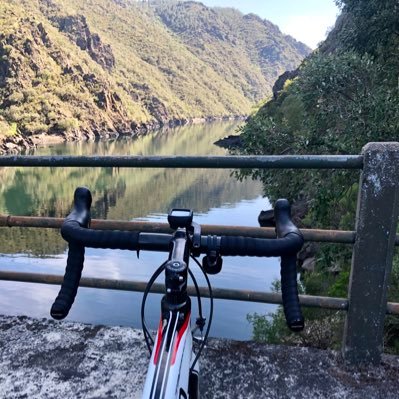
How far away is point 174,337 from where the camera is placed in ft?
5.00

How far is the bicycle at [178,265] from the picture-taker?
4.86 ft

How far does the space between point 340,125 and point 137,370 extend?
39.2ft

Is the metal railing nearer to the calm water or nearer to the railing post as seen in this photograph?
the railing post

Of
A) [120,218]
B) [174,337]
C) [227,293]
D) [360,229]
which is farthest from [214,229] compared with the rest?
[120,218]

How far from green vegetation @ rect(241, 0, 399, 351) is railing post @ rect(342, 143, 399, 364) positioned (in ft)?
22.8

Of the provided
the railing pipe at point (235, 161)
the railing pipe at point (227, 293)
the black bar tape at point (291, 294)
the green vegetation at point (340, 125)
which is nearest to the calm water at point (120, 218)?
the green vegetation at point (340, 125)

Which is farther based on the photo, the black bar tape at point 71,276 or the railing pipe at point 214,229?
the railing pipe at point 214,229

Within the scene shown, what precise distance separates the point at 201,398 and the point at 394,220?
1.55 meters

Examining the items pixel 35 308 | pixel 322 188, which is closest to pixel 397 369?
pixel 322 188

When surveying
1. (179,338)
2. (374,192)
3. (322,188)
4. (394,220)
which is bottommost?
(322,188)

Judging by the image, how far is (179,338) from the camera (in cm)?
154

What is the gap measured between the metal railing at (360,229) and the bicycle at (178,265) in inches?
38.1

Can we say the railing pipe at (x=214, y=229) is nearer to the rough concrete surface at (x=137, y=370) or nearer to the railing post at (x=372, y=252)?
the railing post at (x=372, y=252)

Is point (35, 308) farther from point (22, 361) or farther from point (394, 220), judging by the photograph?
point (394, 220)
